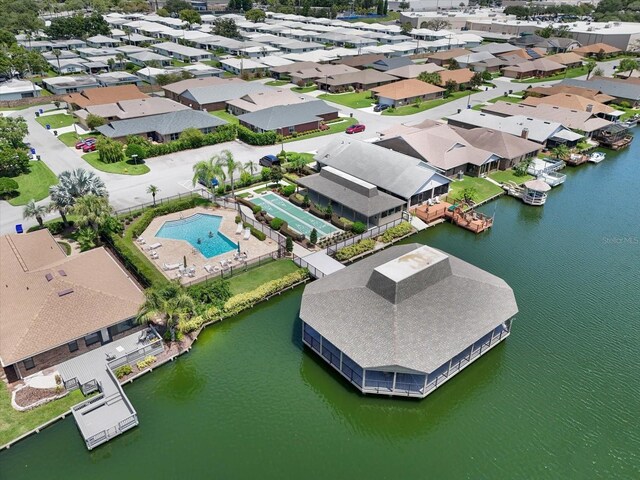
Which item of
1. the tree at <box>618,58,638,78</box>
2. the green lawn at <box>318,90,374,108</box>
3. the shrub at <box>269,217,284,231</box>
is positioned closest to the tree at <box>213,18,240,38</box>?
the green lawn at <box>318,90,374,108</box>

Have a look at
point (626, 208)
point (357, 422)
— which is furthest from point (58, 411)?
point (626, 208)

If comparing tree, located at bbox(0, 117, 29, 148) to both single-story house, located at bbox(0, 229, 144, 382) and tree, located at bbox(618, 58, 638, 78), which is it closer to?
single-story house, located at bbox(0, 229, 144, 382)

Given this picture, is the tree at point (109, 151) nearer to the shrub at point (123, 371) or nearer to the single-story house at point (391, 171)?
the single-story house at point (391, 171)

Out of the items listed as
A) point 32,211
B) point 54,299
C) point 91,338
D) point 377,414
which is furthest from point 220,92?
point 377,414

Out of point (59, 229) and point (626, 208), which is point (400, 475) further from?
point (626, 208)

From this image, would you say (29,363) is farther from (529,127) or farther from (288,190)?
(529,127)

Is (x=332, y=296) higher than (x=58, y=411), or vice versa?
(x=332, y=296)
